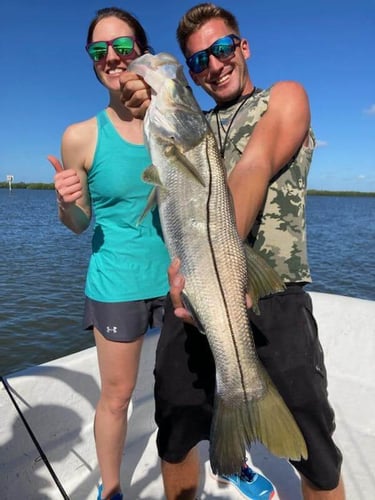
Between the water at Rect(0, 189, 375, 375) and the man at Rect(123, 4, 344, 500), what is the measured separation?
6.53 meters

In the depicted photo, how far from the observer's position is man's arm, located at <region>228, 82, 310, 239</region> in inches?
89.1

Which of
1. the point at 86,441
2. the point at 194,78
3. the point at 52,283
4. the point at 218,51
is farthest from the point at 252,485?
the point at 52,283

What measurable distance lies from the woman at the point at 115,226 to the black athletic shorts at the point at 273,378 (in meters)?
0.24

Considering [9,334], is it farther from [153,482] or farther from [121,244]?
[121,244]

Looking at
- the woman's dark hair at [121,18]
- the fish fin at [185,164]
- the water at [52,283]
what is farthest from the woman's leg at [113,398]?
the water at [52,283]

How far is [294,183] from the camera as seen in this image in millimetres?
2533

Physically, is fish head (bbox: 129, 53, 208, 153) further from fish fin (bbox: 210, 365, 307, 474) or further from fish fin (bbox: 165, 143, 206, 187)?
fish fin (bbox: 210, 365, 307, 474)

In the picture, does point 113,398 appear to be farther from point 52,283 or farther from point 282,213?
point 52,283

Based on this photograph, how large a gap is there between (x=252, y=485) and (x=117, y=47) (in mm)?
3401

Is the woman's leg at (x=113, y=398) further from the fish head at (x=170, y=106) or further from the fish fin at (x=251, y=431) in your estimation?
the fish head at (x=170, y=106)

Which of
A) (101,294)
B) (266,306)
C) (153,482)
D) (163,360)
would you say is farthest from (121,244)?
(153,482)

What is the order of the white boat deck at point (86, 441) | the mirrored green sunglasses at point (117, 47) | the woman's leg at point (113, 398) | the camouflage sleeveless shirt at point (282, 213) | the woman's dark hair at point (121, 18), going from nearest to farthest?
the camouflage sleeveless shirt at point (282, 213) < the mirrored green sunglasses at point (117, 47) < the woman's dark hair at point (121, 18) < the woman's leg at point (113, 398) < the white boat deck at point (86, 441)

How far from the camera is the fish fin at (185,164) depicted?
2096 millimetres

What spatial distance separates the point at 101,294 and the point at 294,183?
4.59 ft
